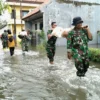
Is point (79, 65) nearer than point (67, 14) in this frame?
Yes

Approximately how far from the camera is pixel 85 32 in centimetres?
670

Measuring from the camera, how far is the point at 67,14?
21094mm

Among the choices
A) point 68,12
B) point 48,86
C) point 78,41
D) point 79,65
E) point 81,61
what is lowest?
point 48,86

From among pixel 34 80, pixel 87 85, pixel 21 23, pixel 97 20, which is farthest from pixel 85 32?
pixel 21 23

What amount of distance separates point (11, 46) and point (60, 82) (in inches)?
298

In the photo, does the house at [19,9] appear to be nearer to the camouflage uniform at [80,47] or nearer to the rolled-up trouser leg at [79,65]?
the camouflage uniform at [80,47]

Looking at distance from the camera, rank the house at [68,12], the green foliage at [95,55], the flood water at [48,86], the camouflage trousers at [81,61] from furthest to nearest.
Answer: the house at [68,12] → the green foliage at [95,55] → the camouflage trousers at [81,61] → the flood water at [48,86]

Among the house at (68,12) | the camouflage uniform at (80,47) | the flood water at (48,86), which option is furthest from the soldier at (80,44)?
the house at (68,12)

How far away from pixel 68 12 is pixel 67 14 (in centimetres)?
19

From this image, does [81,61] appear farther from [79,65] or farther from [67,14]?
[67,14]

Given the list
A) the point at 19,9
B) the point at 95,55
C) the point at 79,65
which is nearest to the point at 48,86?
the point at 79,65

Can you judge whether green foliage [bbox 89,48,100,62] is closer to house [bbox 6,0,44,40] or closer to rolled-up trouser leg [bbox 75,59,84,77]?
rolled-up trouser leg [bbox 75,59,84,77]

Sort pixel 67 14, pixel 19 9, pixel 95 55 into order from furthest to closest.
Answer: pixel 19 9, pixel 67 14, pixel 95 55

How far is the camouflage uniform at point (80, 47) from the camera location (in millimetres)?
6695
